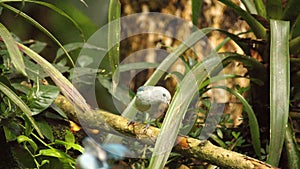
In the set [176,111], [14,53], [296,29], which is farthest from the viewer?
[296,29]

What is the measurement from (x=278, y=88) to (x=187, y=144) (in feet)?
0.73

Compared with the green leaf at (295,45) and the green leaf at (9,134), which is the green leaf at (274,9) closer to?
the green leaf at (295,45)

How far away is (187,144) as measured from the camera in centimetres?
96

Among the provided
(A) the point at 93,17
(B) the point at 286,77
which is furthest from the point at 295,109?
(A) the point at 93,17

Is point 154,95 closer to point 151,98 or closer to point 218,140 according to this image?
point 151,98

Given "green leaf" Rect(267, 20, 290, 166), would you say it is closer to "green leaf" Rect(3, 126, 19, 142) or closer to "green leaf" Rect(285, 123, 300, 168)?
"green leaf" Rect(285, 123, 300, 168)

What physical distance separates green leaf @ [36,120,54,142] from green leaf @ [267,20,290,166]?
1.50 feet

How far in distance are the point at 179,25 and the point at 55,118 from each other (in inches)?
28.5

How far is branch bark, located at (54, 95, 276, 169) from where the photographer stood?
35.4 inches

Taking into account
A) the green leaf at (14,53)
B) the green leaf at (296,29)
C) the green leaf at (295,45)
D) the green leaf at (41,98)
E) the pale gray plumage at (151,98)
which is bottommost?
the green leaf at (41,98)

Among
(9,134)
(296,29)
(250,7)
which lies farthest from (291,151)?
(9,134)

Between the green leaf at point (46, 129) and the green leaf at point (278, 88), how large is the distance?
0.46 m

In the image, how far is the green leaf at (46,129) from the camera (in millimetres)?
985

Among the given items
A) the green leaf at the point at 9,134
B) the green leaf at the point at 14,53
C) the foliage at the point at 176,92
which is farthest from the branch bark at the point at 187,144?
the green leaf at the point at 14,53
